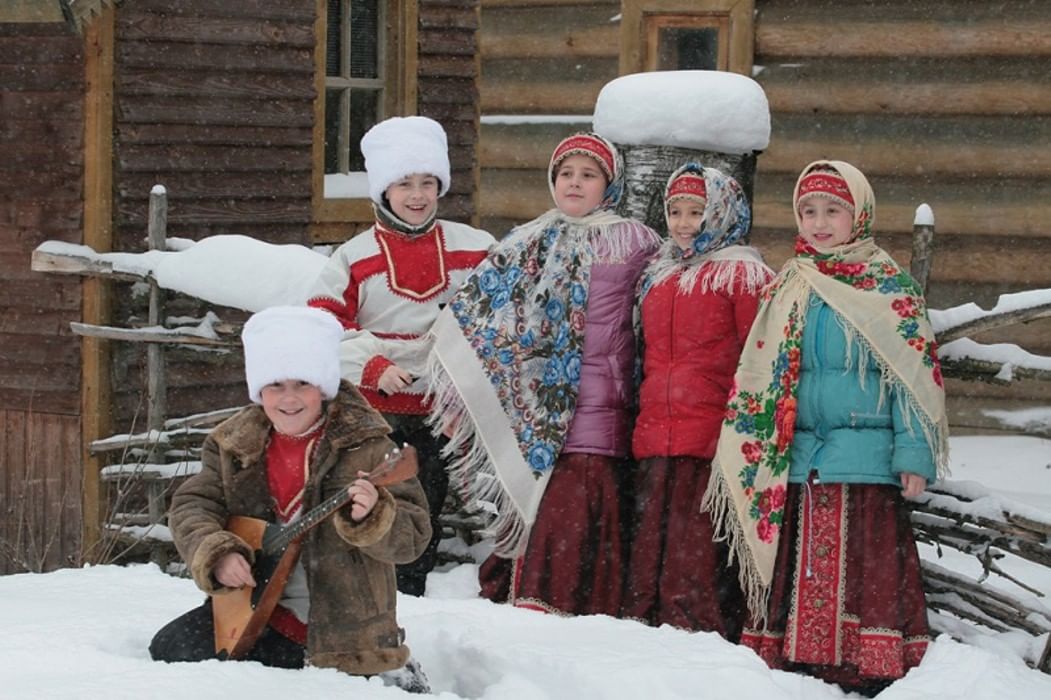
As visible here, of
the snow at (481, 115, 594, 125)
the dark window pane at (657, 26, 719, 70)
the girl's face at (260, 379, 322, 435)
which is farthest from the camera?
the snow at (481, 115, 594, 125)

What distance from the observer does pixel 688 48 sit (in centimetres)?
920

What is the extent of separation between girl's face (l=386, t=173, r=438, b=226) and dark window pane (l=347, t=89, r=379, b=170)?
14.7 feet

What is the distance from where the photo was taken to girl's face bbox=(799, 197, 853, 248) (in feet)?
15.0

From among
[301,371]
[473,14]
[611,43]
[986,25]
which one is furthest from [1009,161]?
[301,371]

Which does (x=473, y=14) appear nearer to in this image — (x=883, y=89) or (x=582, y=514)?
(x=883, y=89)

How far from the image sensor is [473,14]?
9.84 metres

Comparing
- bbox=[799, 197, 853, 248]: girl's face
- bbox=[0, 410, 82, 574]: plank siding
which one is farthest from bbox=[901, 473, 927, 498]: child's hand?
bbox=[0, 410, 82, 574]: plank siding

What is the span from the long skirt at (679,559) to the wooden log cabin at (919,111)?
424cm

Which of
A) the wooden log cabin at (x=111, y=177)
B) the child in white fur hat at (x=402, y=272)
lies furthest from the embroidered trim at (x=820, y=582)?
the wooden log cabin at (x=111, y=177)

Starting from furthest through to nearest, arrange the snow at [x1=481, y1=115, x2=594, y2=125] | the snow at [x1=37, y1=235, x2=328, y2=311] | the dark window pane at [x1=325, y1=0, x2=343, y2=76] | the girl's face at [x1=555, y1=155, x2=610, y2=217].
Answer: the snow at [x1=481, y1=115, x2=594, y2=125], the dark window pane at [x1=325, y1=0, x2=343, y2=76], the snow at [x1=37, y1=235, x2=328, y2=311], the girl's face at [x1=555, y1=155, x2=610, y2=217]

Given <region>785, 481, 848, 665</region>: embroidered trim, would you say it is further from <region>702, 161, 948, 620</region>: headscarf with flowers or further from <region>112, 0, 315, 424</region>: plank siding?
<region>112, 0, 315, 424</region>: plank siding

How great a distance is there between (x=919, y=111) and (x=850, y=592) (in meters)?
4.74

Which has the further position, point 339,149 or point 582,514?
point 339,149

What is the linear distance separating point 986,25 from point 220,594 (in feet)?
19.9
